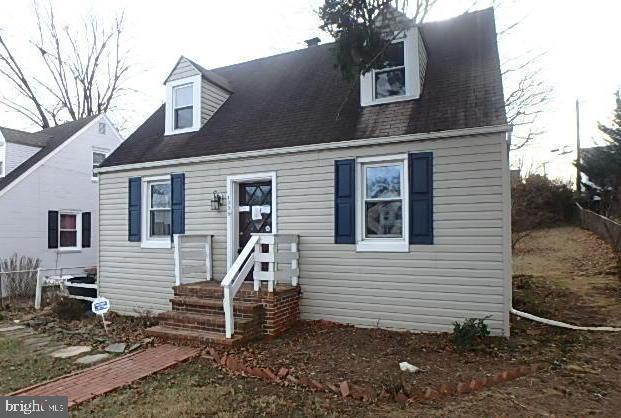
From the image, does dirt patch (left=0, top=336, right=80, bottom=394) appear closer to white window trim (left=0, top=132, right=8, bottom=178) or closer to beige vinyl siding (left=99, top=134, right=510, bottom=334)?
beige vinyl siding (left=99, top=134, right=510, bottom=334)

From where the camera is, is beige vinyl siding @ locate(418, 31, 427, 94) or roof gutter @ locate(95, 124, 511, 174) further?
beige vinyl siding @ locate(418, 31, 427, 94)

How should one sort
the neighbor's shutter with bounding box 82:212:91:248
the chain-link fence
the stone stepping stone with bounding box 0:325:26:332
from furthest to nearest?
1. the neighbor's shutter with bounding box 82:212:91:248
2. the chain-link fence
3. the stone stepping stone with bounding box 0:325:26:332

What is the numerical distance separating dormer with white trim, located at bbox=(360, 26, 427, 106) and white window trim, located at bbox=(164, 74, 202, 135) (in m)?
4.00

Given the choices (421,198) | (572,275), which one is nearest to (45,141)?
(421,198)

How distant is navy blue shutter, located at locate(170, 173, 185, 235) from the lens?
8961mm

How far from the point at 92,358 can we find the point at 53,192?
36.3ft

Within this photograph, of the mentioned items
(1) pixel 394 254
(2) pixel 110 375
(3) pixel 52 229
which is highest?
(3) pixel 52 229

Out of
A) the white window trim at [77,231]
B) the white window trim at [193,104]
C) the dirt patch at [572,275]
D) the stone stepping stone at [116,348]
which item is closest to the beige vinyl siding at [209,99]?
the white window trim at [193,104]

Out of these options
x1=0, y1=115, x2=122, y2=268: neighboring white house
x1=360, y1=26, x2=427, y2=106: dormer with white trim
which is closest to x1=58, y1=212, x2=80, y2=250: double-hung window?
x1=0, y1=115, x2=122, y2=268: neighboring white house

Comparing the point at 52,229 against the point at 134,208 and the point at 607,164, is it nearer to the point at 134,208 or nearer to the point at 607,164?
the point at 134,208

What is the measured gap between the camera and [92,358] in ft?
20.0

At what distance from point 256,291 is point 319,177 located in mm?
2335

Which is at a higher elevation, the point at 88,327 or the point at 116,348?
the point at 116,348

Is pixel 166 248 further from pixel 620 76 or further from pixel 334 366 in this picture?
pixel 620 76
